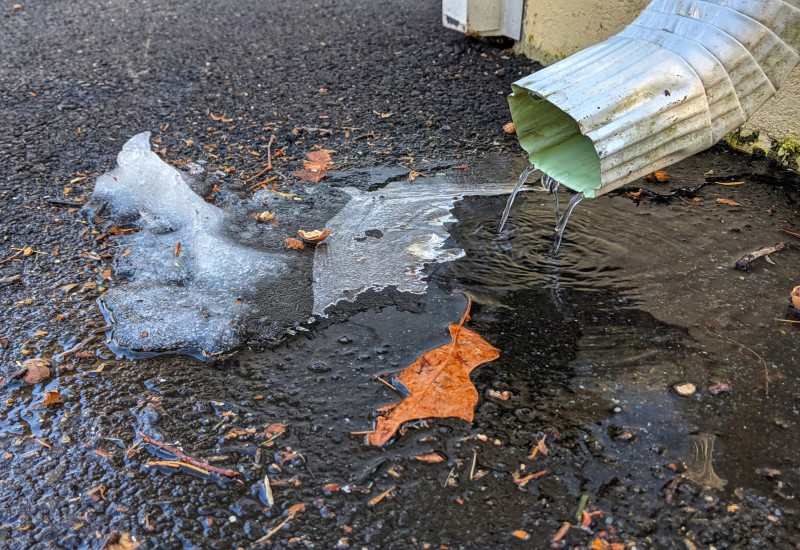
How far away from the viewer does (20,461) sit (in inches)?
79.0

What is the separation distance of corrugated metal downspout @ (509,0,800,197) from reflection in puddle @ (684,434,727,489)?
0.83 m

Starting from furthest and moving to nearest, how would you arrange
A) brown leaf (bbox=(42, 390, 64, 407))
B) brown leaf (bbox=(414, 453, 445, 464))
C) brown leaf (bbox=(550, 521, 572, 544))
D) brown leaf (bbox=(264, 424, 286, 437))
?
1. brown leaf (bbox=(42, 390, 64, 407))
2. brown leaf (bbox=(264, 424, 286, 437))
3. brown leaf (bbox=(414, 453, 445, 464))
4. brown leaf (bbox=(550, 521, 572, 544))

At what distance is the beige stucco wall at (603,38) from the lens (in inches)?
133

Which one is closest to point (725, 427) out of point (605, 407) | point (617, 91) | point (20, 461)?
point (605, 407)

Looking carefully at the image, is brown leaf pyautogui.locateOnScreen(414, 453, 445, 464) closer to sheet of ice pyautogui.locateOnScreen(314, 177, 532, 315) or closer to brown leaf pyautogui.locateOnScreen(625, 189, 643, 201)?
sheet of ice pyautogui.locateOnScreen(314, 177, 532, 315)

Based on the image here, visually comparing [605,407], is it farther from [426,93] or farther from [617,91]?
[426,93]

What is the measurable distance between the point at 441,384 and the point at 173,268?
117 centimetres

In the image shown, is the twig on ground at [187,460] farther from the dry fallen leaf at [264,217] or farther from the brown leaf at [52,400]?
the dry fallen leaf at [264,217]

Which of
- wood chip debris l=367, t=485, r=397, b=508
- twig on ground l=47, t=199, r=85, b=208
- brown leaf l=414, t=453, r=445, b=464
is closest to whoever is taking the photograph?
Answer: wood chip debris l=367, t=485, r=397, b=508

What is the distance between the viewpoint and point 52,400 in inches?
85.9

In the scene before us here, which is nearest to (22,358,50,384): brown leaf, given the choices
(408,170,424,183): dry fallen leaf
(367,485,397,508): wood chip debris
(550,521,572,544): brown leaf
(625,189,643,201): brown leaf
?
(367,485,397,508): wood chip debris

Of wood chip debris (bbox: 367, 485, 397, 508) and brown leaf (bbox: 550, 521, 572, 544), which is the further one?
wood chip debris (bbox: 367, 485, 397, 508)

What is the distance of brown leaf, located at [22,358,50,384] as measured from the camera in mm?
2260

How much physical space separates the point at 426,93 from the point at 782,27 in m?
2.06
